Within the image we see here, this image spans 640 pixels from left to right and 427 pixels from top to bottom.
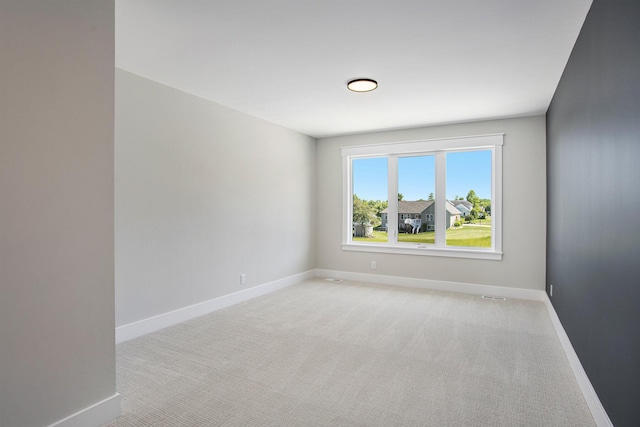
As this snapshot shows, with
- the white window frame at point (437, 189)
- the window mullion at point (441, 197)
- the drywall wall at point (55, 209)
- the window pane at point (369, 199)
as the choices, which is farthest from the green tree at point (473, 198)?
the drywall wall at point (55, 209)

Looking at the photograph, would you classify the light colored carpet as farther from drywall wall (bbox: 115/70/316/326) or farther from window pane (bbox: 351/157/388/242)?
window pane (bbox: 351/157/388/242)

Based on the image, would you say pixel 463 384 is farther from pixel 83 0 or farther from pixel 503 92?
pixel 83 0

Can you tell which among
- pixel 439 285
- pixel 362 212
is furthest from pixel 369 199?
pixel 439 285

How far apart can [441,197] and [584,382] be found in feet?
11.1

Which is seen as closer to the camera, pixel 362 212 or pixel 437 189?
pixel 437 189

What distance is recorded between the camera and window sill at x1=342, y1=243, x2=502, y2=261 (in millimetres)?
5030

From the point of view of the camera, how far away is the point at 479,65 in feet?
10.1

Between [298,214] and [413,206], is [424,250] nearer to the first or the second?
Result: [413,206]

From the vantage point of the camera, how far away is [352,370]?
2.67 metres

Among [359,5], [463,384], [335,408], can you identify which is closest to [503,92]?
[359,5]

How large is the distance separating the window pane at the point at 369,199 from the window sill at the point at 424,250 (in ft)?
0.64

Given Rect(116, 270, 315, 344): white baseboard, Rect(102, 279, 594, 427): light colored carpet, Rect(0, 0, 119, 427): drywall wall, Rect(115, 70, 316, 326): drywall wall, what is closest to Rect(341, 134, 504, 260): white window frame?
Rect(115, 70, 316, 326): drywall wall

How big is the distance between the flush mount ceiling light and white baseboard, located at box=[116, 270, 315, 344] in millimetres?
2815

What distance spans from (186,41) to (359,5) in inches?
52.7
